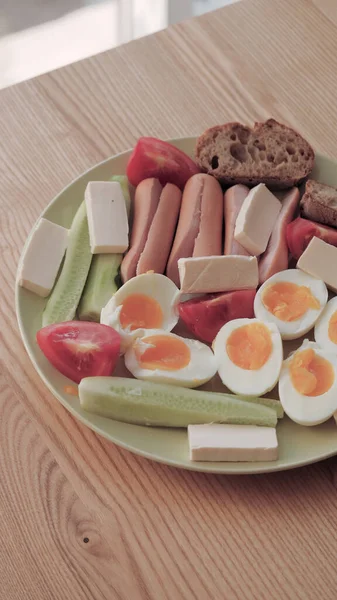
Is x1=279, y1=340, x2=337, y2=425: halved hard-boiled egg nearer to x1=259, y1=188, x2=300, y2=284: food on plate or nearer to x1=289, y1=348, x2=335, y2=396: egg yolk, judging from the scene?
x1=289, y1=348, x2=335, y2=396: egg yolk

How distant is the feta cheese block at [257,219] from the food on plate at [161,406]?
44 centimetres

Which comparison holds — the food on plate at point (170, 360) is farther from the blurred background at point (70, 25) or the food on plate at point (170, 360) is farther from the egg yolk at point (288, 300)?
the blurred background at point (70, 25)

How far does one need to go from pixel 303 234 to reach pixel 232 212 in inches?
7.4

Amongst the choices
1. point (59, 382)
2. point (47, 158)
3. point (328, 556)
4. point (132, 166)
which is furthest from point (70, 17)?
point (328, 556)

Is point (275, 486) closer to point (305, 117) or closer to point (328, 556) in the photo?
point (328, 556)

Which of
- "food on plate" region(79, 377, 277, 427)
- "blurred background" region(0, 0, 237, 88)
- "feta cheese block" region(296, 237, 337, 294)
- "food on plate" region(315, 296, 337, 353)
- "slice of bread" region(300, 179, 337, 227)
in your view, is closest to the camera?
"food on plate" region(79, 377, 277, 427)

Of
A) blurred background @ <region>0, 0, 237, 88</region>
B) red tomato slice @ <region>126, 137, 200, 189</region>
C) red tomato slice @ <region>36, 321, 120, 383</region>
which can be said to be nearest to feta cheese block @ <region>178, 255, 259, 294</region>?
red tomato slice @ <region>36, 321, 120, 383</region>

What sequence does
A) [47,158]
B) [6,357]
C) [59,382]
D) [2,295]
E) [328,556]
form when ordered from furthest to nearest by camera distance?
[47,158]
[2,295]
[6,357]
[59,382]
[328,556]

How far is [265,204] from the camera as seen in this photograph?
1935mm

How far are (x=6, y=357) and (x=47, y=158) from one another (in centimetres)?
69

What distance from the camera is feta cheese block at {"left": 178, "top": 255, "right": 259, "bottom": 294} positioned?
1.76 m

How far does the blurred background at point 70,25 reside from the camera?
13.2ft

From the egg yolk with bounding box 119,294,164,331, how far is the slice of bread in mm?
482

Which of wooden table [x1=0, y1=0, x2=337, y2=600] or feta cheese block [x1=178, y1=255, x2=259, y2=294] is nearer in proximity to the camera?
wooden table [x1=0, y1=0, x2=337, y2=600]
